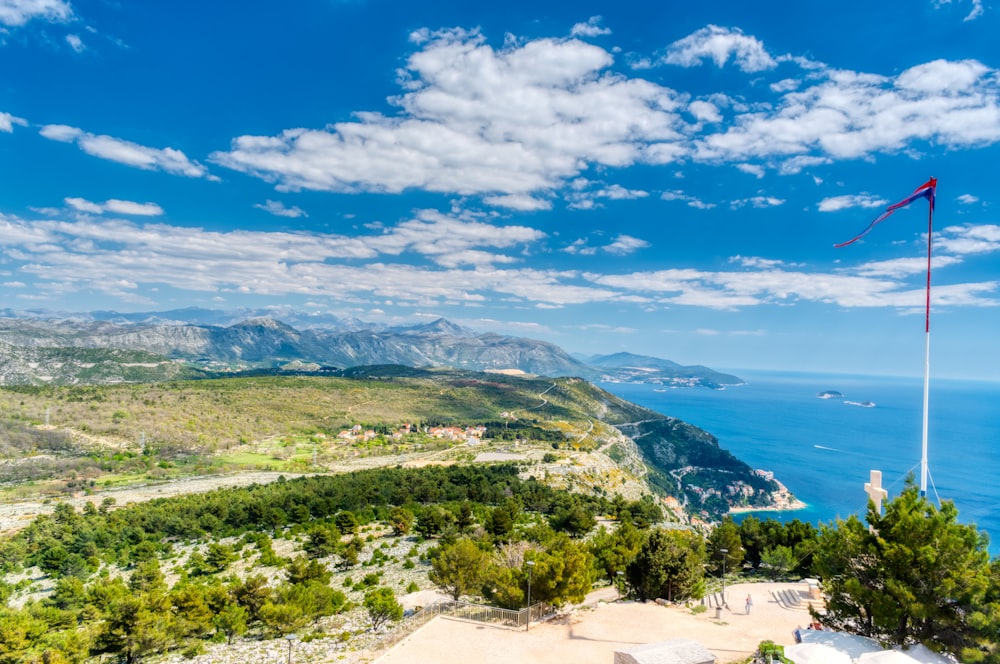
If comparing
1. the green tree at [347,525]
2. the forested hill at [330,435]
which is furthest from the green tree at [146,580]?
the forested hill at [330,435]

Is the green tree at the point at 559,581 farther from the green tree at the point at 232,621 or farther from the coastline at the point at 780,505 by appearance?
the coastline at the point at 780,505

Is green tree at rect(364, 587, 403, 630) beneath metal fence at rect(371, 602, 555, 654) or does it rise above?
beneath

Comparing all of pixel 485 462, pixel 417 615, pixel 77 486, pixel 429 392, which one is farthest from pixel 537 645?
pixel 429 392

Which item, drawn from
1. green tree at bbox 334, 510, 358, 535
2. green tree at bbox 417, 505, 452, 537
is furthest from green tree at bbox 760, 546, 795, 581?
green tree at bbox 334, 510, 358, 535

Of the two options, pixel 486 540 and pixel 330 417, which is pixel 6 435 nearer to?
pixel 330 417

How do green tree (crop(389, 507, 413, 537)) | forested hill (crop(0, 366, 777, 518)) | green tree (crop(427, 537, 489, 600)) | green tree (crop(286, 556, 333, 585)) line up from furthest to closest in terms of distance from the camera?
forested hill (crop(0, 366, 777, 518))
green tree (crop(389, 507, 413, 537))
green tree (crop(286, 556, 333, 585))
green tree (crop(427, 537, 489, 600))

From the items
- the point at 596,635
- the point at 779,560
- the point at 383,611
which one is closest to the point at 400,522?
the point at 383,611

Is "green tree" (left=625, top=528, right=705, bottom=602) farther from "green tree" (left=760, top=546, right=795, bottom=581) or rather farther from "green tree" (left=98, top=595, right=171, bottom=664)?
"green tree" (left=98, top=595, right=171, bottom=664)
